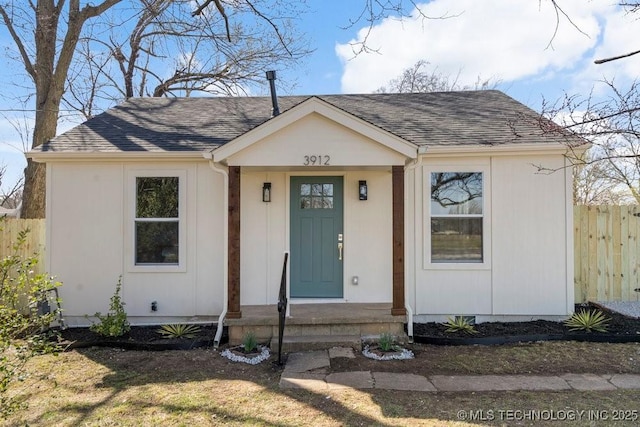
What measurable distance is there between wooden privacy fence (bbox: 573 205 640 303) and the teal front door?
4.54m

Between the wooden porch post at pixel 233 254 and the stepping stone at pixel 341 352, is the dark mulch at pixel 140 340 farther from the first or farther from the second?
the stepping stone at pixel 341 352

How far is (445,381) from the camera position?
4230 mm

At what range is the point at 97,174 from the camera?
21.0 ft

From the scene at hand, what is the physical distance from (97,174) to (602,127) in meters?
7.21

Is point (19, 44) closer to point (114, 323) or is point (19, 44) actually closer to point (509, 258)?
point (114, 323)

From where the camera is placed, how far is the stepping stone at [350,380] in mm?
4102

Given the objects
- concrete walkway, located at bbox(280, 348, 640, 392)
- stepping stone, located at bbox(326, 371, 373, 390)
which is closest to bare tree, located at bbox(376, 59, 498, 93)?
concrete walkway, located at bbox(280, 348, 640, 392)

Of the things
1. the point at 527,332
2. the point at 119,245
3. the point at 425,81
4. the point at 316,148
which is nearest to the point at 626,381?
the point at 527,332

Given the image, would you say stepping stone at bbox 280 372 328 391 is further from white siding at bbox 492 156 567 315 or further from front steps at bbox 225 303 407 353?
white siding at bbox 492 156 567 315

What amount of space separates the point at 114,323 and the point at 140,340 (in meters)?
0.51

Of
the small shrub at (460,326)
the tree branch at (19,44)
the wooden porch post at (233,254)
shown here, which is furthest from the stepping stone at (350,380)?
the tree branch at (19,44)

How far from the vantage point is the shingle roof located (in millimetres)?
6395

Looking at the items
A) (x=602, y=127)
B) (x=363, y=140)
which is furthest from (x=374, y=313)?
(x=602, y=127)

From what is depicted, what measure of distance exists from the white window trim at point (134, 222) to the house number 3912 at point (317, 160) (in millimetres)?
2239
